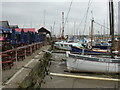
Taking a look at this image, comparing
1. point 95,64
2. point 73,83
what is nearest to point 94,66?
point 95,64

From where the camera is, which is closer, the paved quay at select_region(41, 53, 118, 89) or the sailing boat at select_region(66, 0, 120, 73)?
the paved quay at select_region(41, 53, 118, 89)

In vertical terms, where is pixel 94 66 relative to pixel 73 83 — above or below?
above

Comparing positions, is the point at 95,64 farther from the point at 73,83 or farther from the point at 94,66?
the point at 73,83

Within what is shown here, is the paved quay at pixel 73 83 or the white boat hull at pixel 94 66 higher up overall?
the white boat hull at pixel 94 66

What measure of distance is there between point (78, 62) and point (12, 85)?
211 inches

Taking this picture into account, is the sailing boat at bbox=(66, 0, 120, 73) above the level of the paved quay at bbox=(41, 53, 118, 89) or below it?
above

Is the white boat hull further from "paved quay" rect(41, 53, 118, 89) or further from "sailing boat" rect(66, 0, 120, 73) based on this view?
"paved quay" rect(41, 53, 118, 89)

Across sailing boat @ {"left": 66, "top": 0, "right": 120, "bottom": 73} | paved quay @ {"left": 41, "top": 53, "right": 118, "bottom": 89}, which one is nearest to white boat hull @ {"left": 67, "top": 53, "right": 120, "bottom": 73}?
sailing boat @ {"left": 66, "top": 0, "right": 120, "bottom": 73}

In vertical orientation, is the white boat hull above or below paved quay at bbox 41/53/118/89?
above

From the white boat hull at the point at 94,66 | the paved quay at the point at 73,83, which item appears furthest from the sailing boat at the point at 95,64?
the paved quay at the point at 73,83

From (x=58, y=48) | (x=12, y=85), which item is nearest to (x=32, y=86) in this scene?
(x=12, y=85)

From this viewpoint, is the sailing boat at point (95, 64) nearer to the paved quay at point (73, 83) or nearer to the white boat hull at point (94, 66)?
the white boat hull at point (94, 66)

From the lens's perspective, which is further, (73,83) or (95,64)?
(95,64)

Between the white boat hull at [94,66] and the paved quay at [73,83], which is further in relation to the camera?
the white boat hull at [94,66]
